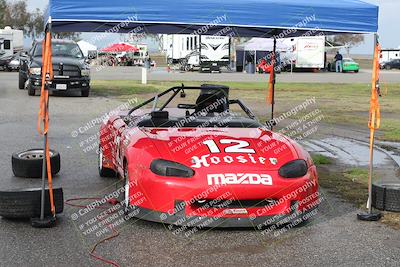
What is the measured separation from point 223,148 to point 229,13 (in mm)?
1766

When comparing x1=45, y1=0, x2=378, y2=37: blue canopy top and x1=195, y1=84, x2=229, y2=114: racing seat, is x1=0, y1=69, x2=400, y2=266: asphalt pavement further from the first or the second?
x1=45, y1=0, x2=378, y2=37: blue canopy top

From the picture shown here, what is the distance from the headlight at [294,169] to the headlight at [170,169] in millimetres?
874

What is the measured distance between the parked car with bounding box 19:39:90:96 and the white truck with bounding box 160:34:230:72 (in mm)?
21333

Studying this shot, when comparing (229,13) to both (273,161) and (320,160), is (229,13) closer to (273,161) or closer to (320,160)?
(273,161)

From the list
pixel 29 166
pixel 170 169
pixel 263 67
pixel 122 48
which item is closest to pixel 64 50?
pixel 29 166

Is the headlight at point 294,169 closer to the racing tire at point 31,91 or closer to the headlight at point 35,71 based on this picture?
the headlight at point 35,71

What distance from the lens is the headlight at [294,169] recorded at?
563cm

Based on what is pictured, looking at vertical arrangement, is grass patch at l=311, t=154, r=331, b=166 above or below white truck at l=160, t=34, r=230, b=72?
below

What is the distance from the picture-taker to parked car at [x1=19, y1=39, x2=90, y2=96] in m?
20.9

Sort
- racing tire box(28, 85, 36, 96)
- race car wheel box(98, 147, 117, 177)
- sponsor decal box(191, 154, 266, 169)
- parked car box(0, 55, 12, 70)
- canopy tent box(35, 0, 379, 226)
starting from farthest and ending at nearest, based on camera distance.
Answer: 1. parked car box(0, 55, 12, 70)
2. racing tire box(28, 85, 36, 96)
3. race car wheel box(98, 147, 117, 177)
4. canopy tent box(35, 0, 379, 226)
5. sponsor decal box(191, 154, 266, 169)

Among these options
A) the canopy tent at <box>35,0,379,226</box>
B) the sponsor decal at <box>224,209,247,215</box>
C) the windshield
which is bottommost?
the sponsor decal at <box>224,209,247,215</box>

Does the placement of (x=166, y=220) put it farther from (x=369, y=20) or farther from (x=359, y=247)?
(x=369, y=20)

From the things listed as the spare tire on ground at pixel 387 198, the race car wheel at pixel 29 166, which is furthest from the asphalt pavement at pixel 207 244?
the race car wheel at pixel 29 166

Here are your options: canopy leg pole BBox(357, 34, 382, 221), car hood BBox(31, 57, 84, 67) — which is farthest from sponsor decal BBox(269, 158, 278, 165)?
car hood BBox(31, 57, 84, 67)
